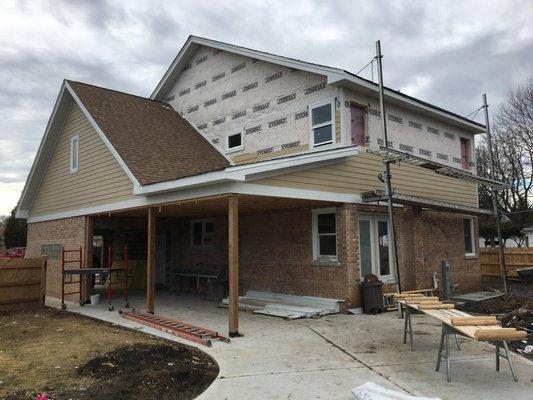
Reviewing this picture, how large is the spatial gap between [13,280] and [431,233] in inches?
500

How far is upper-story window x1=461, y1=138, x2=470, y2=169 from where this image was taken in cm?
1658

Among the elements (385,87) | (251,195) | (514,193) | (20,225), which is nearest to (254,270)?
(251,195)

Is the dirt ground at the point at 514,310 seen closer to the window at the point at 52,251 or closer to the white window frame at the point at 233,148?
the white window frame at the point at 233,148

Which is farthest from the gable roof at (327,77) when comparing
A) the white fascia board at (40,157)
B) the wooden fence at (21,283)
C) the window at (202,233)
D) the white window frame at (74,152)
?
Result: the wooden fence at (21,283)

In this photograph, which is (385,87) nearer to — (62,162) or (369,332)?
(369,332)

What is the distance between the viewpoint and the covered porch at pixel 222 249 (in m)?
11.2

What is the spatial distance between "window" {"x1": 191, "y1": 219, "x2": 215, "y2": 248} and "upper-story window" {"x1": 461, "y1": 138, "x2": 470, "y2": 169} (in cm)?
951

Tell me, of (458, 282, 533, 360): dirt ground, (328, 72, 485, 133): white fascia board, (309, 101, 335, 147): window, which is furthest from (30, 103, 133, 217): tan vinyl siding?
(458, 282, 533, 360): dirt ground

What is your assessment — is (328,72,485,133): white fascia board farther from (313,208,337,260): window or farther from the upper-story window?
(313,208,337,260): window

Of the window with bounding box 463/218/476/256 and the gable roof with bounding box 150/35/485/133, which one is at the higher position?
the gable roof with bounding box 150/35/485/133

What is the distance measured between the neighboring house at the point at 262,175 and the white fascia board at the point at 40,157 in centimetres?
5

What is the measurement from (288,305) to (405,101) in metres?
6.91

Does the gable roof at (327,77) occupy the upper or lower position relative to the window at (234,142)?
upper

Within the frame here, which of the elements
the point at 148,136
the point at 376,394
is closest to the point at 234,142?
the point at 148,136
